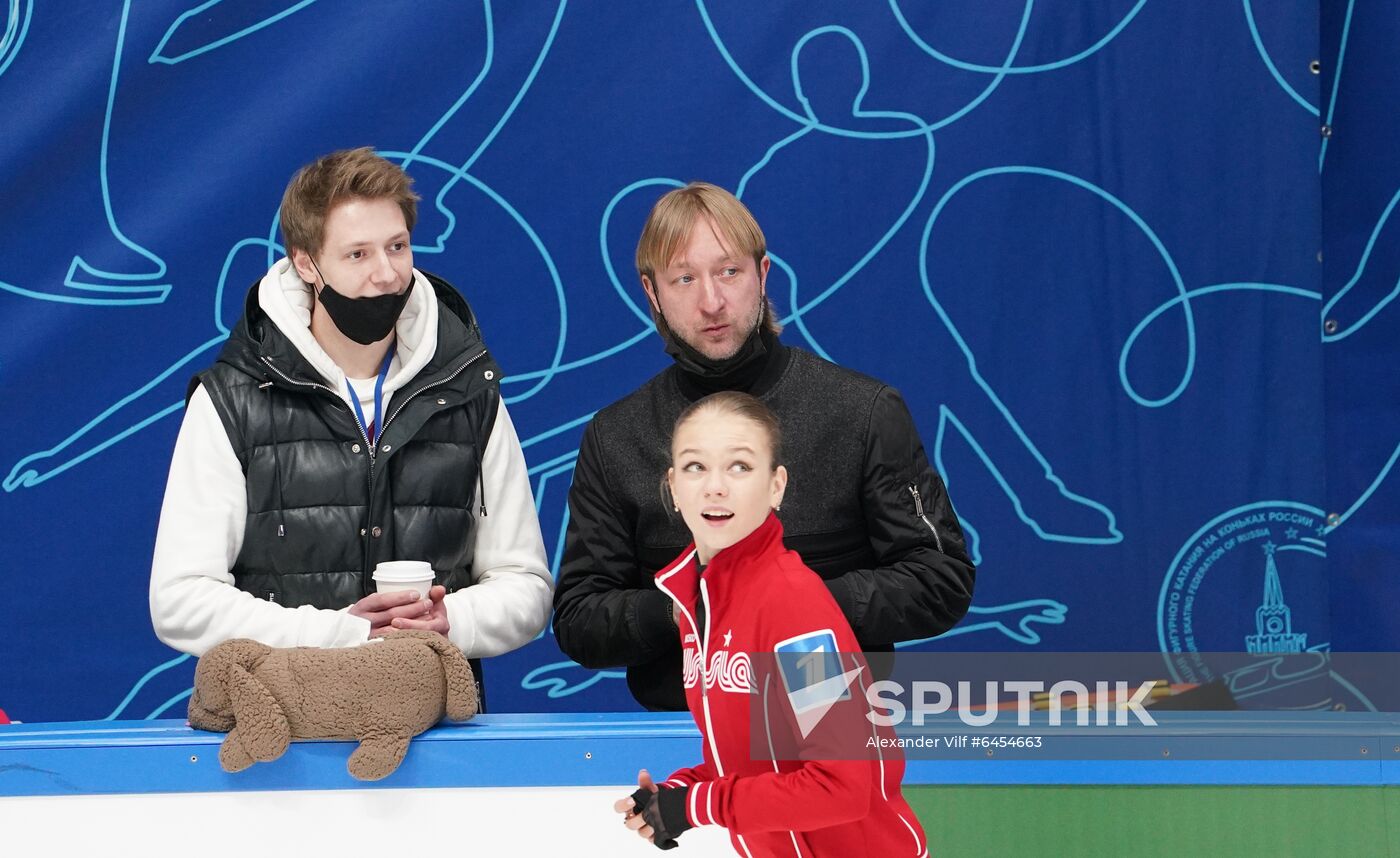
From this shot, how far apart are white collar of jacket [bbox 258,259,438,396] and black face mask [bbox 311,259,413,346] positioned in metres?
0.04

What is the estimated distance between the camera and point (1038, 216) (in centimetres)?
299

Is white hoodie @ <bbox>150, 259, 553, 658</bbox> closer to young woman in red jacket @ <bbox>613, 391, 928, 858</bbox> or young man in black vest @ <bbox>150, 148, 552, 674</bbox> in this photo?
young man in black vest @ <bbox>150, 148, 552, 674</bbox>

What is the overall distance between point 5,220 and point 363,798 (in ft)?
5.68

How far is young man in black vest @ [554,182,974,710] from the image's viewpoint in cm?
187

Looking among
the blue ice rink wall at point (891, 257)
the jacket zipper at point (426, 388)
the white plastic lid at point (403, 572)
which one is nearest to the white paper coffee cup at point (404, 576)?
the white plastic lid at point (403, 572)

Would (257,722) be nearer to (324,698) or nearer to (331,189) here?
(324,698)

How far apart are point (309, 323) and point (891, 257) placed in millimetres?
1365

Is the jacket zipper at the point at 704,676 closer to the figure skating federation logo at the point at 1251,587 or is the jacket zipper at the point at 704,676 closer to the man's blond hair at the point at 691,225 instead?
the man's blond hair at the point at 691,225

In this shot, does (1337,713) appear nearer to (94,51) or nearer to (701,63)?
(701,63)

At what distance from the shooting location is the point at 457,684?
5.55ft

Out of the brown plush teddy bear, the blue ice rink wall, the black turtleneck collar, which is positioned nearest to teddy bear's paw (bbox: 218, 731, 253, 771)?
the brown plush teddy bear

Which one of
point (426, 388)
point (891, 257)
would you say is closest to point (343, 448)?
point (426, 388)

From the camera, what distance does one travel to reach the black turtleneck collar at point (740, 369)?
1.93 metres

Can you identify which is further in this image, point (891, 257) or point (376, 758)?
point (891, 257)
